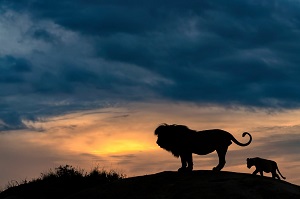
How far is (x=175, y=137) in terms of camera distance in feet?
52.9

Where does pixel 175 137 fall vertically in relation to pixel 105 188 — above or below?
above

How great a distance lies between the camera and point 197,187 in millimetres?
13320

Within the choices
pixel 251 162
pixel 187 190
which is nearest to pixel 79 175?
pixel 251 162

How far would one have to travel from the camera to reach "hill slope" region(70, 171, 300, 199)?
1273 centimetres

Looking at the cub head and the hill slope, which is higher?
the cub head

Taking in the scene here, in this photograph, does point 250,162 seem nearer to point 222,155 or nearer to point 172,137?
point 222,155

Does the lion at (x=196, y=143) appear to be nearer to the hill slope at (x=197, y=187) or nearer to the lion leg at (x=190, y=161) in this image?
the lion leg at (x=190, y=161)

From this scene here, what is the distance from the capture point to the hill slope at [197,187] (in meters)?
12.7

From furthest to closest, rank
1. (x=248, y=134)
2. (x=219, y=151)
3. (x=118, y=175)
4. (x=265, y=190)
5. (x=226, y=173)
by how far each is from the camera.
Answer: (x=118, y=175) → (x=248, y=134) → (x=219, y=151) → (x=226, y=173) → (x=265, y=190)

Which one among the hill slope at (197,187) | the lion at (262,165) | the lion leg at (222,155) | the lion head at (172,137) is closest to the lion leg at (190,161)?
the lion head at (172,137)

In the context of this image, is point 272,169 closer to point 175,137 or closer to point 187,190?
point 175,137

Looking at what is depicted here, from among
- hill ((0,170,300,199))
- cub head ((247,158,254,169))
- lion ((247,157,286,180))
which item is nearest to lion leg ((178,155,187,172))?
hill ((0,170,300,199))

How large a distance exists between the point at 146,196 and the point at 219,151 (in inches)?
139

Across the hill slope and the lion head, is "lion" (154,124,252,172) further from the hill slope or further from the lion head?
the hill slope
